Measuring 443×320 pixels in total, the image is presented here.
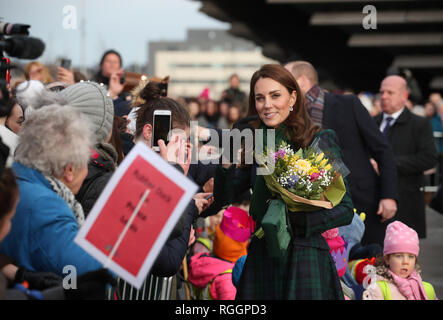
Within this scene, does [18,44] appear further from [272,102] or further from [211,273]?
[211,273]

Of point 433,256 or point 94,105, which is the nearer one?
point 94,105

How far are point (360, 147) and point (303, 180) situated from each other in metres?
2.72

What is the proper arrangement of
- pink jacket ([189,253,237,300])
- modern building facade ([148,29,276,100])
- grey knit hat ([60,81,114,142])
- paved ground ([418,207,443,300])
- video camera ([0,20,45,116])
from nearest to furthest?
video camera ([0,20,45,116])
grey knit hat ([60,81,114,142])
pink jacket ([189,253,237,300])
paved ground ([418,207,443,300])
modern building facade ([148,29,276,100])

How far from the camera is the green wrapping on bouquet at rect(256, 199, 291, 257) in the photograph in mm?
4145

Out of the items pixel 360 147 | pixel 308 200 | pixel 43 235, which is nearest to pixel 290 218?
pixel 308 200

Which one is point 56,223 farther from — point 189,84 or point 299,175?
point 189,84

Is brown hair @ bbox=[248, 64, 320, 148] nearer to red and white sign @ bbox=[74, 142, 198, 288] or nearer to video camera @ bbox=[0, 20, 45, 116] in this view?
video camera @ bbox=[0, 20, 45, 116]

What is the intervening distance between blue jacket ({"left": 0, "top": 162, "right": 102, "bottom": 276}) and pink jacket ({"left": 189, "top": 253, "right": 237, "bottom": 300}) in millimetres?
3145

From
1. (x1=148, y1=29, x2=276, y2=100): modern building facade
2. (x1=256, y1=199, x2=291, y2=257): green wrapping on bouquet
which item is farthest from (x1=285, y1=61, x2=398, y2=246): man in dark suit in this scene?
(x1=148, y1=29, x2=276, y2=100): modern building facade

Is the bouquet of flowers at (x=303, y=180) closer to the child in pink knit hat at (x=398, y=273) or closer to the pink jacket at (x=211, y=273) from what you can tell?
the child in pink knit hat at (x=398, y=273)

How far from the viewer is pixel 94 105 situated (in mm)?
4164

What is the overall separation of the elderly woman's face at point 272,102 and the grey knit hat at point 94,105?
1.02 metres

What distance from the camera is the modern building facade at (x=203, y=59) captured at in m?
154

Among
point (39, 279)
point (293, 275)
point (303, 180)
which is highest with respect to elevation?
point (303, 180)
